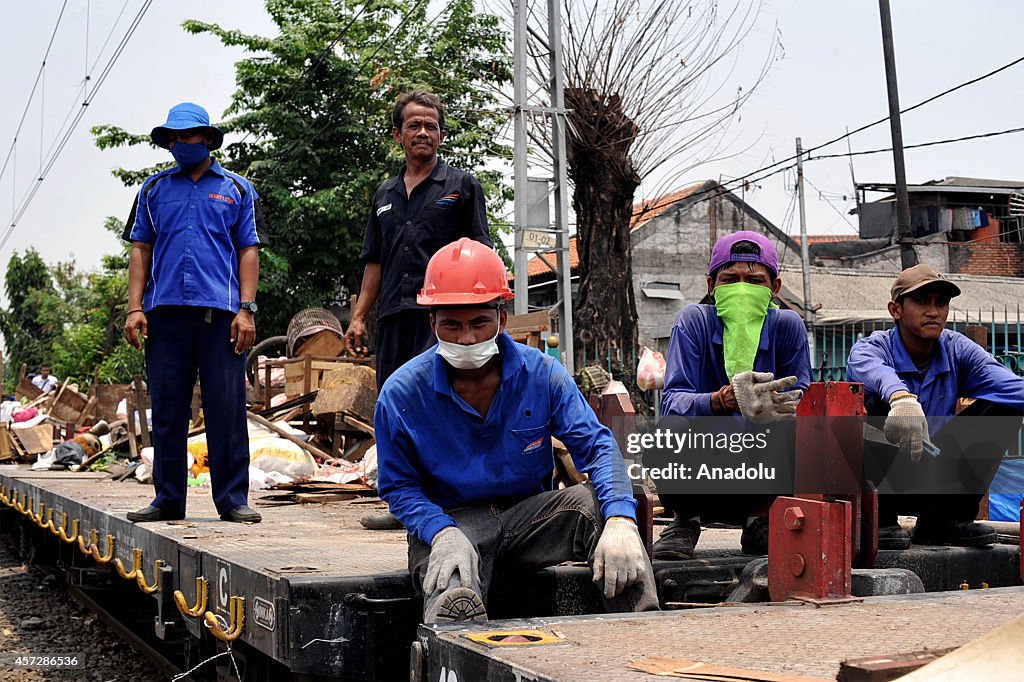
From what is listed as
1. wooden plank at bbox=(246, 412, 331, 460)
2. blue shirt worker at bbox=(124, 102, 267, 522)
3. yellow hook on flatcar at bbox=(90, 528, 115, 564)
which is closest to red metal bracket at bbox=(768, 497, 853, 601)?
blue shirt worker at bbox=(124, 102, 267, 522)

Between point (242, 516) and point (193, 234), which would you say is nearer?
point (242, 516)

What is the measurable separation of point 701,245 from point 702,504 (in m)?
29.8

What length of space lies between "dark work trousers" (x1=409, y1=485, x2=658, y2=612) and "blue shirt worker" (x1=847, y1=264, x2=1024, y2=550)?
0.93 metres

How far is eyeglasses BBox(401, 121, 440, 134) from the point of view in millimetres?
4371

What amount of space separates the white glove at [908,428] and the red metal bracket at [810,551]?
0.69 m

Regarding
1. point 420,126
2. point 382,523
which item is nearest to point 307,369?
point 420,126

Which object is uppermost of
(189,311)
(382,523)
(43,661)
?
(189,311)

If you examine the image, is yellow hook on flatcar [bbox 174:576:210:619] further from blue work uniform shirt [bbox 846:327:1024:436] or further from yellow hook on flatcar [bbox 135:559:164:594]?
blue work uniform shirt [bbox 846:327:1024:436]

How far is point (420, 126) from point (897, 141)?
12.6 m

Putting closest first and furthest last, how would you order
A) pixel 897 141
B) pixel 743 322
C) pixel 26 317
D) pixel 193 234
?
pixel 743 322 < pixel 193 234 < pixel 897 141 < pixel 26 317

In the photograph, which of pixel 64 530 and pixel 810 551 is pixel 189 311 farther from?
pixel 810 551

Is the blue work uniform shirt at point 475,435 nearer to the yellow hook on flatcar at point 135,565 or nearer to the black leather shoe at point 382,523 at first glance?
the black leather shoe at point 382,523

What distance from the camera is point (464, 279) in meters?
2.81

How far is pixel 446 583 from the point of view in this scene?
245 cm
